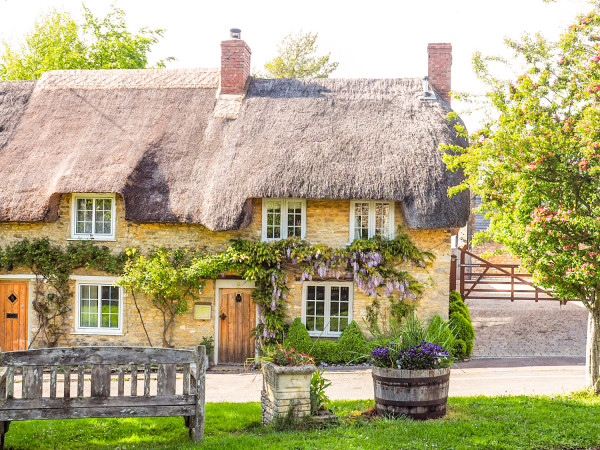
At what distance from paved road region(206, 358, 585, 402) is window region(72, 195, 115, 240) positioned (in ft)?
15.0

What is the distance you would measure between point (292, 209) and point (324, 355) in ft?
11.8

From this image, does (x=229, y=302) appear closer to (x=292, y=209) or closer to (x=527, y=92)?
(x=292, y=209)

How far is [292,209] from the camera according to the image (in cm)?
1484

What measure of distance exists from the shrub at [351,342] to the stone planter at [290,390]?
20.4ft

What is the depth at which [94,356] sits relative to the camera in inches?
285

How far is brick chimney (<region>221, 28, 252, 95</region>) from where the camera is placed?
1669 cm

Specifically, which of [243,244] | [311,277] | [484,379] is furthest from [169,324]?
[484,379]

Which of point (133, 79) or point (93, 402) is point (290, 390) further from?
point (133, 79)

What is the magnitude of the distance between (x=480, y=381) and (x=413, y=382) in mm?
4411

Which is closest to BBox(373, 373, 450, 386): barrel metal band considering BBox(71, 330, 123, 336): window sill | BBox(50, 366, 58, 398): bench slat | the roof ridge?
BBox(50, 366, 58, 398): bench slat

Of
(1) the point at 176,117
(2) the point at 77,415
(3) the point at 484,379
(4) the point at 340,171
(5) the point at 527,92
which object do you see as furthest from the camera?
(1) the point at 176,117

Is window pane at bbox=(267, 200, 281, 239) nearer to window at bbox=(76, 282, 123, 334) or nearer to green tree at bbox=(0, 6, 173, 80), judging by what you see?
window at bbox=(76, 282, 123, 334)

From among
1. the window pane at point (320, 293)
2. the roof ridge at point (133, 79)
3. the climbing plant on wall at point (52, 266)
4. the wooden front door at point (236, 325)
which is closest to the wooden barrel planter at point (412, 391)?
the window pane at point (320, 293)

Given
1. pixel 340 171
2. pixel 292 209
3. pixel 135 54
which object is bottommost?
pixel 292 209
